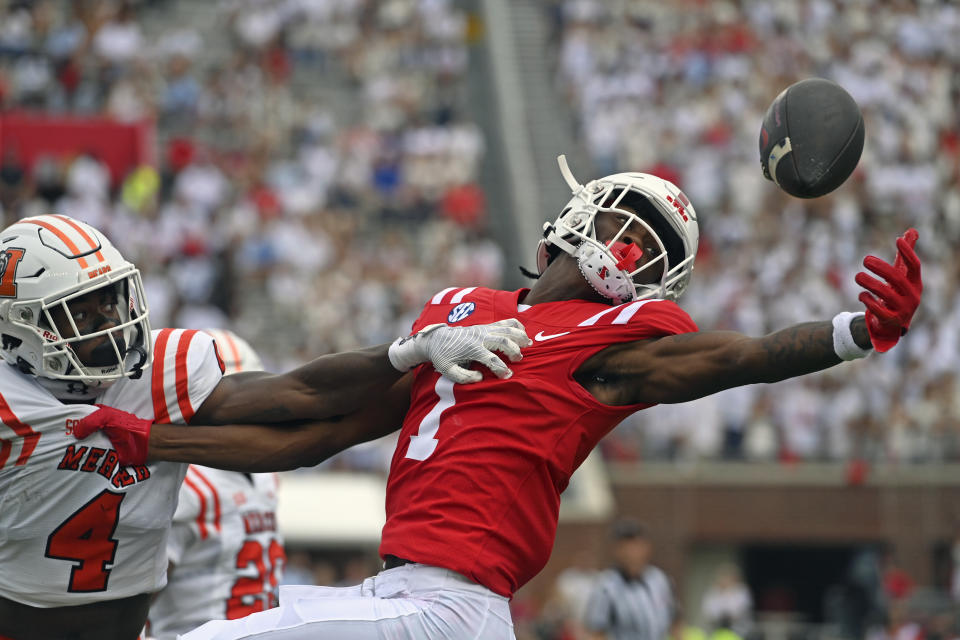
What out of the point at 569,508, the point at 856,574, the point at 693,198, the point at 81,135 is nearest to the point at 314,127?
the point at 81,135

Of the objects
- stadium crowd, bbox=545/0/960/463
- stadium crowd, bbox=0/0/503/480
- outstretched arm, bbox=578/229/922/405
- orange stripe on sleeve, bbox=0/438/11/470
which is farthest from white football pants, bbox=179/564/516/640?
stadium crowd, bbox=545/0/960/463

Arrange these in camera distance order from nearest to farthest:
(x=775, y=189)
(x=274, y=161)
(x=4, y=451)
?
1. (x=4, y=451)
2. (x=274, y=161)
3. (x=775, y=189)

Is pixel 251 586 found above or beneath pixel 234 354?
beneath

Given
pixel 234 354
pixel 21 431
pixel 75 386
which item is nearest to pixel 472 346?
pixel 75 386

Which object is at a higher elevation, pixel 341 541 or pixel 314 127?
pixel 314 127

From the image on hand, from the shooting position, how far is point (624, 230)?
3.99 metres

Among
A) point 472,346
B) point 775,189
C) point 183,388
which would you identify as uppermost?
point 472,346

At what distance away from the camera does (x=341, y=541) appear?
12.5 metres

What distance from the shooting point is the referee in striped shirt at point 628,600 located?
8.41 m

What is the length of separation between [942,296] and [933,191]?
1912 mm

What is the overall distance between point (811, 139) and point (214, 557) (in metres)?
2.61

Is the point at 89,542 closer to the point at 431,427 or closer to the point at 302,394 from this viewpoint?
the point at 302,394

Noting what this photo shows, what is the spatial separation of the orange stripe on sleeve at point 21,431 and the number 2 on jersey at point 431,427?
104 cm

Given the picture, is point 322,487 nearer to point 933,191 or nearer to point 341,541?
point 341,541
